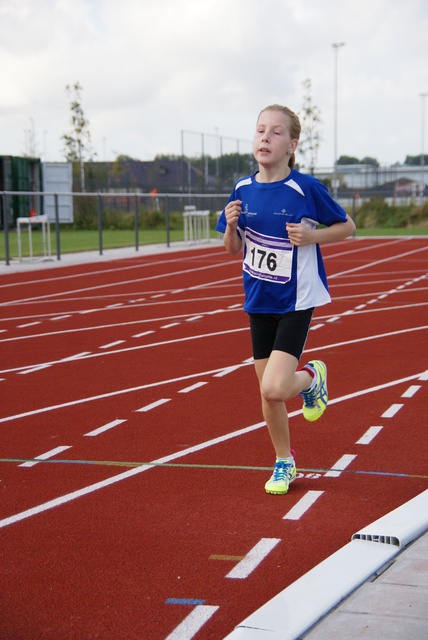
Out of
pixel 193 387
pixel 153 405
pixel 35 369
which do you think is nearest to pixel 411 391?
pixel 193 387

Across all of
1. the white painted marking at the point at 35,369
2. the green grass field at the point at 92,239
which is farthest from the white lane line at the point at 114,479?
the green grass field at the point at 92,239

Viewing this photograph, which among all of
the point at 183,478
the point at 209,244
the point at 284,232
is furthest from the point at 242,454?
the point at 209,244

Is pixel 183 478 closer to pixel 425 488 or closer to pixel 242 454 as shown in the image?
pixel 242 454

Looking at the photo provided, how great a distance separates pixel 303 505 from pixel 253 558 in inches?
32.6

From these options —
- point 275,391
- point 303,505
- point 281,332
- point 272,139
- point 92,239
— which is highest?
point 272,139

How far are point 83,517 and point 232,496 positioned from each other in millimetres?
800

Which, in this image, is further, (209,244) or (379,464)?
(209,244)

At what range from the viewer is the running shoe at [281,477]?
5.23 m

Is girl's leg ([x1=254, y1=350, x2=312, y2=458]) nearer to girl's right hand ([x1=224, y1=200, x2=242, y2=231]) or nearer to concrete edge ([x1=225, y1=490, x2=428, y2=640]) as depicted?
girl's right hand ([x1=224, y1=200, x2=242, y2=231])

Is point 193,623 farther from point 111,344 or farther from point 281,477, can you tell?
point 111,344

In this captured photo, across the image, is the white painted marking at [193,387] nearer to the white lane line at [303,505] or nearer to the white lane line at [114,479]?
the white lane line at [114,479]

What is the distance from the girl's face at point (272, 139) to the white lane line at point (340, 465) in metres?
1.77

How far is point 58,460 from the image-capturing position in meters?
5.96

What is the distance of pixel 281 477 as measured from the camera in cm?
527
